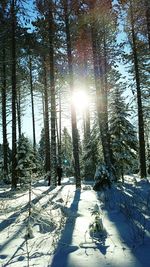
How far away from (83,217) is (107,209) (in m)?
0.97

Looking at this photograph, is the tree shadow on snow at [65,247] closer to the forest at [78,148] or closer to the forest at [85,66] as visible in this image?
the forest at [78,148]

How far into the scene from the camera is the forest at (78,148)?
4.96m

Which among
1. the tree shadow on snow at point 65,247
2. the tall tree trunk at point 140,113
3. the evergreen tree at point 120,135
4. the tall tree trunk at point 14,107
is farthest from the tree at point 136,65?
the tree shadow on snow at point 65,247

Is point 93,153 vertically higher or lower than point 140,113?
lower

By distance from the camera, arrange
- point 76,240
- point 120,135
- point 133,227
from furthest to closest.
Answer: point 120,135
point 133,227
point 76,240

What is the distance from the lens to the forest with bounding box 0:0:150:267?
4965mm

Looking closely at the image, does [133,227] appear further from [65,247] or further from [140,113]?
[140,113]

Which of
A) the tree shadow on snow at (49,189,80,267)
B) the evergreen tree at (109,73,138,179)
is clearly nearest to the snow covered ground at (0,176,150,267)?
the tree shadow on snow at (49,189,80,267)

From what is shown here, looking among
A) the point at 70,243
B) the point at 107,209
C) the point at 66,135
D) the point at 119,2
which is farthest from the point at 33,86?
the point at 66,135

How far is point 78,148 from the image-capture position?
15094 mm

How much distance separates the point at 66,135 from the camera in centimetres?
6462

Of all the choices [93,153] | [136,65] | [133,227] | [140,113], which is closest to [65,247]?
[133,227]

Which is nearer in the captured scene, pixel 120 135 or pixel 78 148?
pixel 78 148

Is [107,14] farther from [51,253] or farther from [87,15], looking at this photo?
[51,253]
